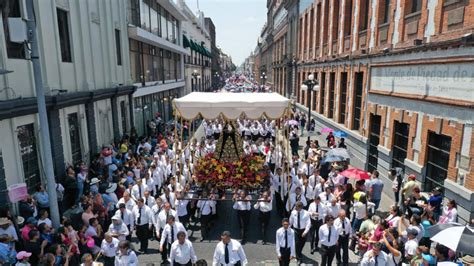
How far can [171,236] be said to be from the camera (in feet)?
25.1

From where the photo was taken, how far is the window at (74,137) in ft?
41.0

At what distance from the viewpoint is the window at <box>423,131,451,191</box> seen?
967 centimetres

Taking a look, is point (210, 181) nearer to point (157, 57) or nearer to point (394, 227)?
point (394, 227)

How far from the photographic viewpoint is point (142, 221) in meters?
8.63

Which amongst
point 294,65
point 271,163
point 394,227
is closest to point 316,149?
point 271,163

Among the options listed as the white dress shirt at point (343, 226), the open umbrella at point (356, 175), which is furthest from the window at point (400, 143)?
the white dress shirt at point (343, 226)

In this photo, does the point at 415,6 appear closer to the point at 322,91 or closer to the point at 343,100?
the point at 343,100

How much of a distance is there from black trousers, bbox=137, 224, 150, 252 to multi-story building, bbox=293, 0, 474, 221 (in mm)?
8025

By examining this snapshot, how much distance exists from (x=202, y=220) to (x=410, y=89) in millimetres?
8093

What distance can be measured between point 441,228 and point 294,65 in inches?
1217

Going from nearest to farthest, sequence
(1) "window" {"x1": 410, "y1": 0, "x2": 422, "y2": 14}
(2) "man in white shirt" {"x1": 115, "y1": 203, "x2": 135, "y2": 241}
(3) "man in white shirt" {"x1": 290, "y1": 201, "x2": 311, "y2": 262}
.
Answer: (3) "man in white shirt" {"x1": 290, "y1": 201, "x2": 311, "y2": 262} < (2) "man in white shirt" {"x1": 115, "y1": 203, "x2": 135, "y2": 241} < (1) "window" {"x1": 410, "y1": 0, "x2": 422, "y2": 14}

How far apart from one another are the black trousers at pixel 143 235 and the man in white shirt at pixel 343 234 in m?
4.73

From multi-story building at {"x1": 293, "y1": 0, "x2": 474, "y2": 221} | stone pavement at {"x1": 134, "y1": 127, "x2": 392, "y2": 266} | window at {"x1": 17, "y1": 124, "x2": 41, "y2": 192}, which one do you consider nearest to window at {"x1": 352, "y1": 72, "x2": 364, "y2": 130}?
multi-story building at {"x1": 293, "y1": 0, "x2": 474, "y2": 221}

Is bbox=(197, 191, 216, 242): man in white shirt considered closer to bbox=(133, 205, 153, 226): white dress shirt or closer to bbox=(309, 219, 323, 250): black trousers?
bbox=(133, 205, 153, 226): white dress shirt
